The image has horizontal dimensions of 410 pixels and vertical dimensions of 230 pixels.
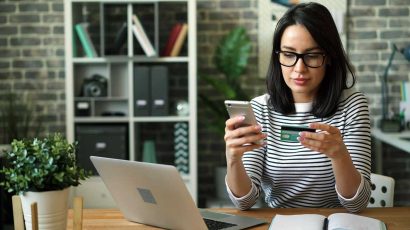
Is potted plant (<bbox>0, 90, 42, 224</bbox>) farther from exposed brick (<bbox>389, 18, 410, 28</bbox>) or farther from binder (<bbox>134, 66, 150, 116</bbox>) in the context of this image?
exposed brick (<bbox>389, 18, 410, 28</bbox>)

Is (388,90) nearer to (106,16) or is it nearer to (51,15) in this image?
(106,16)

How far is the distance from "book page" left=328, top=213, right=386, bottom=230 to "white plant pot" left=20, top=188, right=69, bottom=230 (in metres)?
0.68

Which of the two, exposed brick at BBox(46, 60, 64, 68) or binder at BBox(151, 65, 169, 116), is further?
exposed brick at BBox(46, 60, 64, 68)

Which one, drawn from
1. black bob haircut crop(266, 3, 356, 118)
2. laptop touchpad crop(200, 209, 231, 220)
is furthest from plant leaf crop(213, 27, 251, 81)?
laptop touchpad crop(200, 209, 231, 220)

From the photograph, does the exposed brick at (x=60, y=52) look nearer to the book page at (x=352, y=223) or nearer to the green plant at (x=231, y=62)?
the green plant at (x=231, y=62)

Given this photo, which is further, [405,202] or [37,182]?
[405,202]

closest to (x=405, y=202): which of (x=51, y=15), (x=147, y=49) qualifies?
(x=147, y=49)

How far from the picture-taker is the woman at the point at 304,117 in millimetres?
2014

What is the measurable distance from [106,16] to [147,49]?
0.50 m

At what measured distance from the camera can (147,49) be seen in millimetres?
4031

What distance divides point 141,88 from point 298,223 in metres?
2.55

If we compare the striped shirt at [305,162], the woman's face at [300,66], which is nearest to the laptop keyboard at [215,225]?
the striped shirt at [305,162]

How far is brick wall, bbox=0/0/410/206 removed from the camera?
4379 millimetres

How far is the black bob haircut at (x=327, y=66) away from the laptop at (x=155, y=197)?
539 mm
